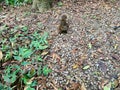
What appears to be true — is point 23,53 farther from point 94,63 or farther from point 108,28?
point 108,28

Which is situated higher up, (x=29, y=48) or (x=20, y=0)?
(x=20, y=0)

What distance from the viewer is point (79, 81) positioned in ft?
10.2

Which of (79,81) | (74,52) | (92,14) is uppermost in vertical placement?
(92,14)

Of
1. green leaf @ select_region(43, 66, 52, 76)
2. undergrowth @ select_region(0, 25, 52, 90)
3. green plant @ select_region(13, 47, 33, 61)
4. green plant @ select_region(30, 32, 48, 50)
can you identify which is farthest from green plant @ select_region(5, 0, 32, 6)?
green leaf @ select_region(43, 66, 52, 76)

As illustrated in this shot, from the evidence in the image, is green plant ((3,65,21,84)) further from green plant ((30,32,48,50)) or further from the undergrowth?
green plant ((30,32,48,50))

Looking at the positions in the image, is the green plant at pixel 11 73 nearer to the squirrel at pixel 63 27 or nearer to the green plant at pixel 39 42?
the green plant at pixel 39 42

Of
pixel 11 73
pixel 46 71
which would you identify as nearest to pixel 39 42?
pixel 46 71

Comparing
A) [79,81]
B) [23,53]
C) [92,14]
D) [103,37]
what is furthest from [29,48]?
[92,14]

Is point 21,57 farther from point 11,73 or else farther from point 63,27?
point 63,27

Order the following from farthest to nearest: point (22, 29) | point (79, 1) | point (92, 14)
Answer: point (79, 1) < point (92, 14) < point (22, 29)

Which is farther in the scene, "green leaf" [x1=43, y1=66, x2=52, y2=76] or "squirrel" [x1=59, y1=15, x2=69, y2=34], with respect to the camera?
"squirrel" [x1=59, y1=15, x2=69, y2=34]

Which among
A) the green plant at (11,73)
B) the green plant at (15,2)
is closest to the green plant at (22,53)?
the green plant at (11,73)

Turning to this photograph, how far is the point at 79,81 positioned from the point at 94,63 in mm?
409

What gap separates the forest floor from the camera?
3139mm
